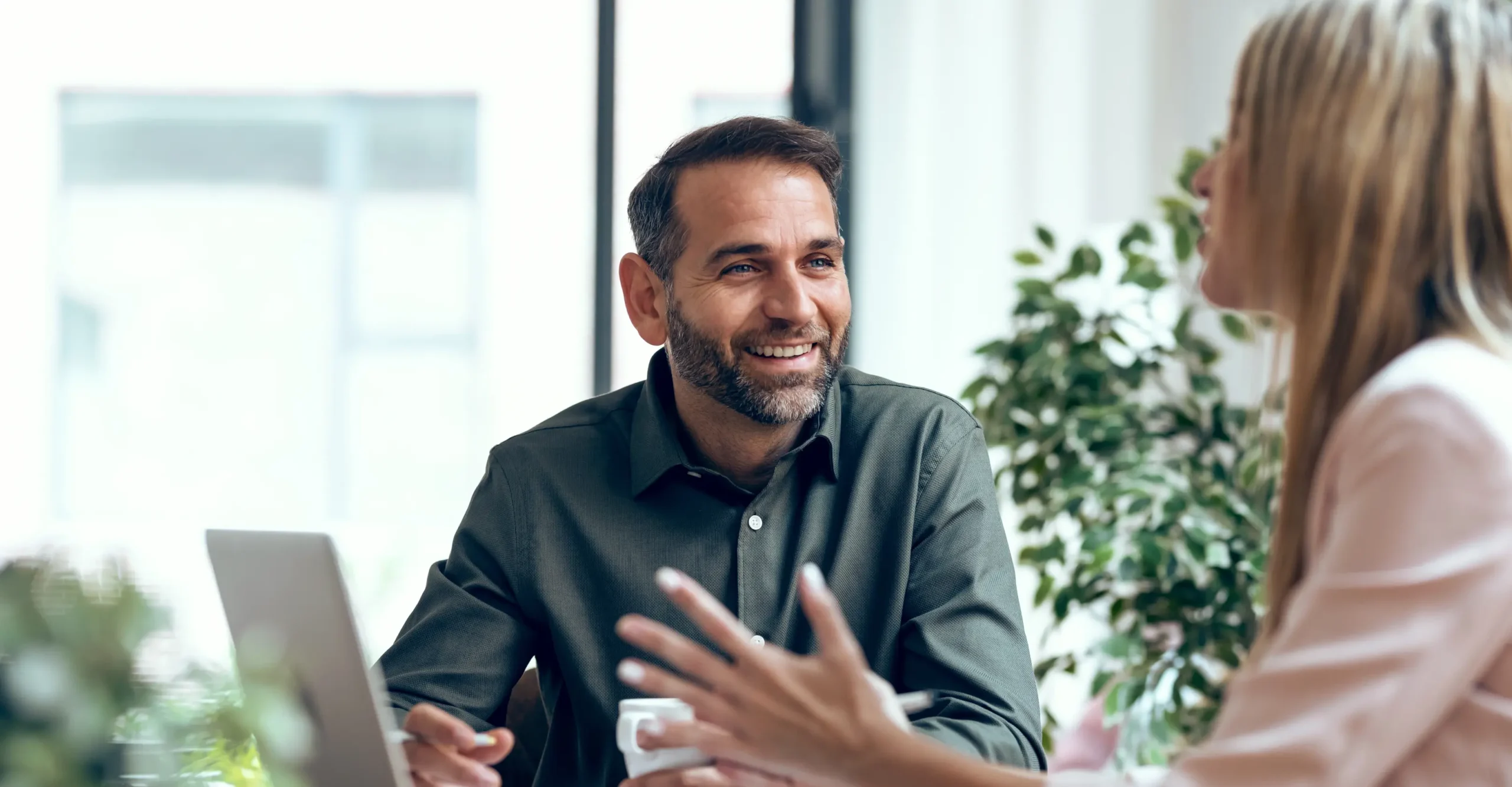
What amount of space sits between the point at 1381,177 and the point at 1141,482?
4.63ft

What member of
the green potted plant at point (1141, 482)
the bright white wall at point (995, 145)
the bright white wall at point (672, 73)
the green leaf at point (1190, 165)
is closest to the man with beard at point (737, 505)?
the green potted plant at point (1141, 482)

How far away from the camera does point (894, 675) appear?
1.53 m

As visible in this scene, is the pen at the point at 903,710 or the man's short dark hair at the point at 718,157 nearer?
the pen at the point at 903,710

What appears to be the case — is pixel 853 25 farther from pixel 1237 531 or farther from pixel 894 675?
pixel 894 675

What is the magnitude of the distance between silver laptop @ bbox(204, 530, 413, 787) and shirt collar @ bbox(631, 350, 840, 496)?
626 mm

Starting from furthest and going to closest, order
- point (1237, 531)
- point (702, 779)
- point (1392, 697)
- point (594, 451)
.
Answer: point (1237, 531) < point (594, 451) < point (702, 779) < point (1392, 697)

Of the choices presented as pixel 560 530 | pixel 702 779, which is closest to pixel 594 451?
pixel 560 530

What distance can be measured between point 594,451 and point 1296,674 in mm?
1005

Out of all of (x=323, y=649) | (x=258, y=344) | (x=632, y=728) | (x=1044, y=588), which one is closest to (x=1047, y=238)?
(x=1044, y=588)

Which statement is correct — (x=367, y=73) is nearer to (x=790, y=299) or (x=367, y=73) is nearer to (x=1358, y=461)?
(x=790, y=299)

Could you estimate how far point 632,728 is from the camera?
98 centimetres

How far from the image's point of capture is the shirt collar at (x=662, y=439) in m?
1.60

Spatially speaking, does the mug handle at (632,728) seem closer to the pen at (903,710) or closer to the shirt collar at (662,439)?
the pen at (903,710)

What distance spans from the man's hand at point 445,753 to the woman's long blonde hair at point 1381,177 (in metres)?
0.74
